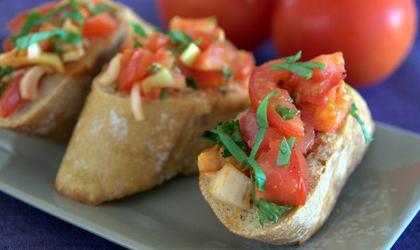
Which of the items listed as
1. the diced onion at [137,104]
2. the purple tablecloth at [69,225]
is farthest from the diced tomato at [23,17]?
the purple tablecloth at [69,225]

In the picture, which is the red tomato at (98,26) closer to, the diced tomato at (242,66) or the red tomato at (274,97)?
the diced tomato at (242,66)

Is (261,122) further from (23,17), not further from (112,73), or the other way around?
(23,17)

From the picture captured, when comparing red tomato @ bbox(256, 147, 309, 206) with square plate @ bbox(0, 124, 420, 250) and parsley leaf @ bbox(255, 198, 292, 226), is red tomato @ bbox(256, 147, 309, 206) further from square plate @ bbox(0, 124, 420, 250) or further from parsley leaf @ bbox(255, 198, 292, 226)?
square plate @ bbox(0, 124, 420, 250)

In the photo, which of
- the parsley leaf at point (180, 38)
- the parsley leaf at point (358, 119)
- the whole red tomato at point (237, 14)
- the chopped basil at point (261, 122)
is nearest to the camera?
the chopped basil at point (261, 122)

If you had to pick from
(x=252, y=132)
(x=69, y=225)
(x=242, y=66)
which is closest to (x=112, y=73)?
(x=242, y=66)

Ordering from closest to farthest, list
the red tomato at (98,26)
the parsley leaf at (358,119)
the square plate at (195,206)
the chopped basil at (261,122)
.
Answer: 1. the chopped basil at (261,122)
2. the square plate at (195,206)
3. the parsley leaf at (358,119)
4. the red tomato at (98,26)

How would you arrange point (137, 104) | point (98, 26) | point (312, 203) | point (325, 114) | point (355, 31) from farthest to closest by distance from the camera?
point (355, 31) < point (98, 26) < point (137, 104) < point (325, 114) < point (312, 203)

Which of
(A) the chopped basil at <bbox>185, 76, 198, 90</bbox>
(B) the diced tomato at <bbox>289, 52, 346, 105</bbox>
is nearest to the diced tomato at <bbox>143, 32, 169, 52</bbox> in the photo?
(A) the chopped basil at <bbox>185, 76, 198, 90</bbox>
